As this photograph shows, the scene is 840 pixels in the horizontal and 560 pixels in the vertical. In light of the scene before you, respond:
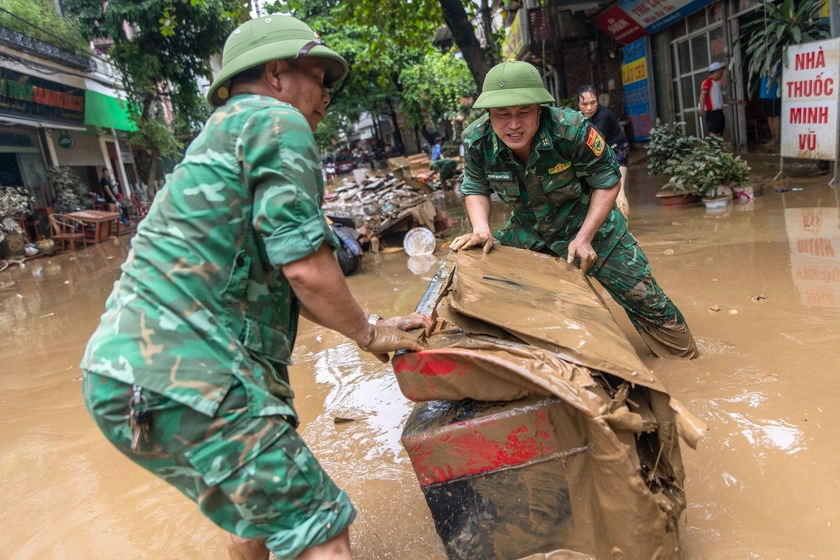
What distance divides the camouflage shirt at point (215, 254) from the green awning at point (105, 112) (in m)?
17.9

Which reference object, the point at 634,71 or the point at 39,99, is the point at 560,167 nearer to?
the point at 634,71

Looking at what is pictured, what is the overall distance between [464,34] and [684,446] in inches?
291

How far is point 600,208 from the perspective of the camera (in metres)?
2.87

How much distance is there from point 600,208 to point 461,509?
1.68m

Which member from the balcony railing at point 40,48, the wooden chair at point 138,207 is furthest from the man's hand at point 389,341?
the wooden chair at point 138,207

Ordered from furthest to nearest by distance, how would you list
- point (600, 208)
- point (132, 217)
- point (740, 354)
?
point (132, 217) < point (740, 354) < point (600, 208)

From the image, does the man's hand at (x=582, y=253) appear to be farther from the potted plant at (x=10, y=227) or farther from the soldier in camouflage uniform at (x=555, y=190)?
the potted plant at (x=10, y=227)

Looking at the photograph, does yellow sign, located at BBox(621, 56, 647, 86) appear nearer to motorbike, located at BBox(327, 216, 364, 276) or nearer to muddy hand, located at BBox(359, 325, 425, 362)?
motorbike, located at BBox(327, 216, 364, 276)

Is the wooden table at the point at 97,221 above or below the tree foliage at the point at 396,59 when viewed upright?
below

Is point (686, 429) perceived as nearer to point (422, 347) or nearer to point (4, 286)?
point (422, 347)

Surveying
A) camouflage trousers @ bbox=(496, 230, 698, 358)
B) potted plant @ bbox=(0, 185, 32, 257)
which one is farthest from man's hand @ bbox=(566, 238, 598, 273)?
potted plant @ bbox=(0, 185, 32, 257)

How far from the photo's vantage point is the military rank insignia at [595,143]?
9.21ft

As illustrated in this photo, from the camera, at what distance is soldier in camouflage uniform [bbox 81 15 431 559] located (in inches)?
51.0

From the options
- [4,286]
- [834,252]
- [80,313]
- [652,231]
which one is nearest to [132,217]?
[4,286]
